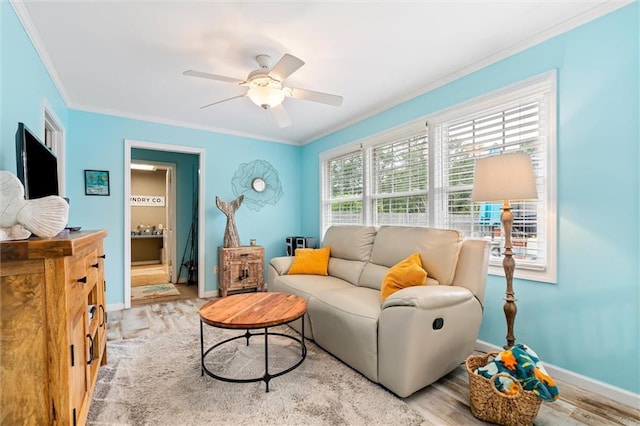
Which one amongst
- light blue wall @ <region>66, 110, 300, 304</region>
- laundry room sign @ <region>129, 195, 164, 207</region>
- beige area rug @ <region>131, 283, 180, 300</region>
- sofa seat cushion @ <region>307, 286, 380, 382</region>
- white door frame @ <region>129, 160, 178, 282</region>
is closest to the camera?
sofa seat cushion @ <region>307, 286, 380, 382</region>

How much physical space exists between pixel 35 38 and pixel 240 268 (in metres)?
2.99

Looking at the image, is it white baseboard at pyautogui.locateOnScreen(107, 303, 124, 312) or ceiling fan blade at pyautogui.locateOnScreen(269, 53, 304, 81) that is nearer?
ceiling fan blade at pyautogui.locateOnScreen(269, 53, 304, 81)

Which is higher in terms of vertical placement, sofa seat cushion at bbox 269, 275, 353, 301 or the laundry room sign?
the laundry room sign

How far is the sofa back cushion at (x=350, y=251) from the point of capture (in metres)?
3.16

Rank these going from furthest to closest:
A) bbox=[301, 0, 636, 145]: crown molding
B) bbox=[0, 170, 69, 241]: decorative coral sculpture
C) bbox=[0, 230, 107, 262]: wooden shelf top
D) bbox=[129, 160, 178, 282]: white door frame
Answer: bbox=[129, 160, 178, 282]: white door frame → bbox=[301, 0, 636, 145]: crown molding → bbox=[0, 170, 69, 241]: decorative coral sculpture → bbox=[0, 230, 107, 262]: wooden shelf top

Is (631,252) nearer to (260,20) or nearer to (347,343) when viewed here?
(347,343)

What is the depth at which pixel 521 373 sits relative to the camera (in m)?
1.64

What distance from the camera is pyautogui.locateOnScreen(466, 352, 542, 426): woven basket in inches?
61.4

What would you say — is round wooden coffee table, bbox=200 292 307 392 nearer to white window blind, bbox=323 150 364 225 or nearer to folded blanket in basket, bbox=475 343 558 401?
folded blanket in basket, bbox=475 343 558 401

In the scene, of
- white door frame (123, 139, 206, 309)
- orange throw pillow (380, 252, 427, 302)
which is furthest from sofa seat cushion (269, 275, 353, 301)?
white door frame (123, 139, 206, 309)

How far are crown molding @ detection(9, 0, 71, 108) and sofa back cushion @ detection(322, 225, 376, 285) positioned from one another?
302 centimetres

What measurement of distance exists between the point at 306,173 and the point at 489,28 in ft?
10.9

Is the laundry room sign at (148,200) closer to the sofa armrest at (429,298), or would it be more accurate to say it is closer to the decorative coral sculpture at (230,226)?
the decorative coral sculpture at (230,226)

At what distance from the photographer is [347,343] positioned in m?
2.17
